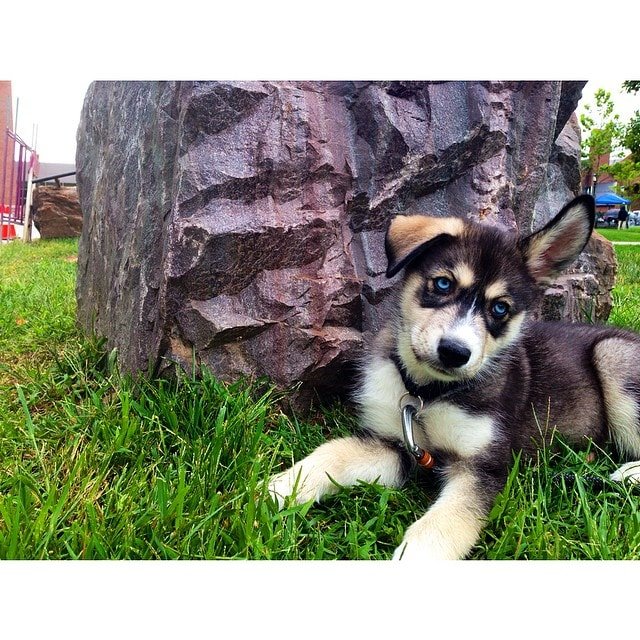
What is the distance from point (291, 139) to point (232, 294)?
2.18 feet

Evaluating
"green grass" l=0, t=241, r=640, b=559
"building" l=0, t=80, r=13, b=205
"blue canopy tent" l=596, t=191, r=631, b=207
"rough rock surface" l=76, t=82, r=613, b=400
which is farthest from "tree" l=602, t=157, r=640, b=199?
"building" l=0, t=80, r=13, b=205

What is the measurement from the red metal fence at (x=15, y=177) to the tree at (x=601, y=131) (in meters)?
2.39

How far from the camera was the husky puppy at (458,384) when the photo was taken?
6.68ft

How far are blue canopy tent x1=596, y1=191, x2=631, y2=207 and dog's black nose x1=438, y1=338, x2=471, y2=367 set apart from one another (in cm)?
102

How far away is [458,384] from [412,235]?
22.7 inches

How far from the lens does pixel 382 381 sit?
94.7 inches

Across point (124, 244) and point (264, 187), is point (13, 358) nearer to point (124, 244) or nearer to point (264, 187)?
point (124, 244)

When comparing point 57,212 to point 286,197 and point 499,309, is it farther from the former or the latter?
point 499,309

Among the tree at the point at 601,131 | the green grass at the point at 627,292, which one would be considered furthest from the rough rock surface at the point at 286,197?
the green grass at the point at 627,292

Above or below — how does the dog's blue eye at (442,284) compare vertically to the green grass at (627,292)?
above

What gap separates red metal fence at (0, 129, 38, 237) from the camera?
251 cm

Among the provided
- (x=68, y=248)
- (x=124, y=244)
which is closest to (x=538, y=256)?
(x=124, y=244)

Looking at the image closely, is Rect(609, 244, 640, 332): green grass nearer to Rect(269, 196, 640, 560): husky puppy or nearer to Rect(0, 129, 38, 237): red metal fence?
Rect(269, 196, 640, 560): husky puppy

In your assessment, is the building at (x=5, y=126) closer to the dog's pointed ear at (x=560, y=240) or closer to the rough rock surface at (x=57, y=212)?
the rough rock surface at (x=57, y=212)
